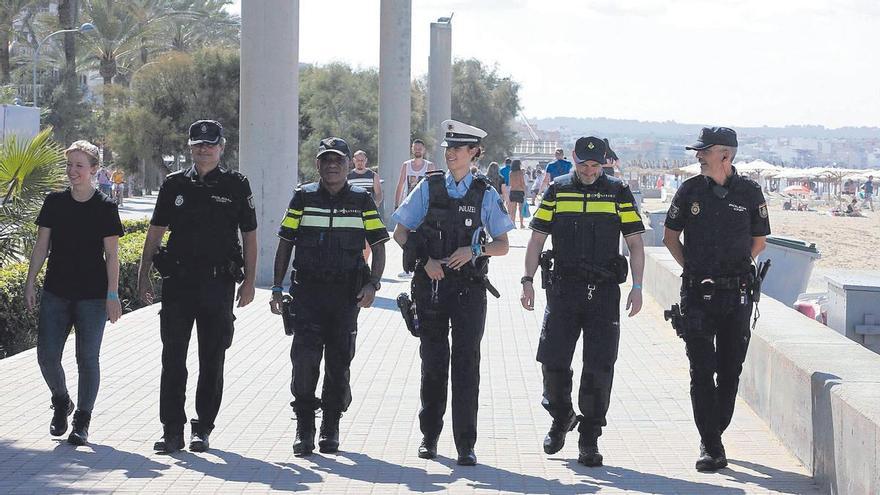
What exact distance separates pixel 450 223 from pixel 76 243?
2108 millimetres

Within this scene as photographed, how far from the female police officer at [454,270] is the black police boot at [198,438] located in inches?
48.1

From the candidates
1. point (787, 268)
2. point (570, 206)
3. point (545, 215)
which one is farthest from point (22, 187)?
point (787, 268)

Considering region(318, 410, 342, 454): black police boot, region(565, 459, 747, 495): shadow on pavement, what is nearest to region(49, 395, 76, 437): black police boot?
region(318, 410, 342, 454): black police boot

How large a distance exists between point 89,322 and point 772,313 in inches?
190

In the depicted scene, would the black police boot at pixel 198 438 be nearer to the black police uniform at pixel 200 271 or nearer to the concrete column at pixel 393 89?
the black police uniform at pixel 200 271

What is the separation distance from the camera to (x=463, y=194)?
297 inches

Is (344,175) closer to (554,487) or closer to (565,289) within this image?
(565,289)

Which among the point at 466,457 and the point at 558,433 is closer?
the point at 466,457

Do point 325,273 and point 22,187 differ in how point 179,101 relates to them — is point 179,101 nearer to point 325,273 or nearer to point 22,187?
point 22,187

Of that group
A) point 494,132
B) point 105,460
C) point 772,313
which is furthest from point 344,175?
point 494,132

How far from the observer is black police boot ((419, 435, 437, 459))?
7637mm

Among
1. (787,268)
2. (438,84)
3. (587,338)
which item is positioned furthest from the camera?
(438,84)

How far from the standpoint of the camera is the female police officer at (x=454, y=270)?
7.47m

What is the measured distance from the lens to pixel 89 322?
781 centimetres
